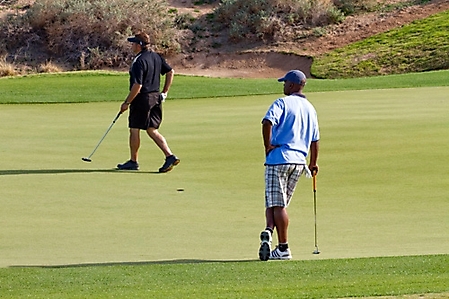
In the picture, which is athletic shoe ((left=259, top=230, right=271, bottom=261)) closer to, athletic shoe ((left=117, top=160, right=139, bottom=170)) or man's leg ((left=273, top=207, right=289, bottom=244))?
man's leg ((left=273, top=207, right=289, bottom=244))

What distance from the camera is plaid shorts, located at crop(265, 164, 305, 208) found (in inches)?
333

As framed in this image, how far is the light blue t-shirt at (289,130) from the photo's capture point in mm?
8422

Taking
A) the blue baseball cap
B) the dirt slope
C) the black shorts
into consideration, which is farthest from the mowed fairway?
the dirt slope

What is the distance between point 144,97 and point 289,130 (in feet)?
16.7

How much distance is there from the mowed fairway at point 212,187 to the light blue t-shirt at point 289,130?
83cm

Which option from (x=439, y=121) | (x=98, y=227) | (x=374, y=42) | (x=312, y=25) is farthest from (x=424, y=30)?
(x=98, y=227)

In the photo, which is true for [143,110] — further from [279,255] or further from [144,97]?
[279,255]

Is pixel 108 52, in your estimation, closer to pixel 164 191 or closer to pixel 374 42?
pixel 374 42

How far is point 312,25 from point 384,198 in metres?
26.9

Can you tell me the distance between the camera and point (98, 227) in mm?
9758

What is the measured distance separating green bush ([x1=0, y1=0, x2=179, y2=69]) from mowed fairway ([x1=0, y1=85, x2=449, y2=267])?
16709 millimetres

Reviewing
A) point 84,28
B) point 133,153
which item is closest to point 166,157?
point 133,153

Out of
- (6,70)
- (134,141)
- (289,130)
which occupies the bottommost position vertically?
(6,70)

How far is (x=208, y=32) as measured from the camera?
125 ft
